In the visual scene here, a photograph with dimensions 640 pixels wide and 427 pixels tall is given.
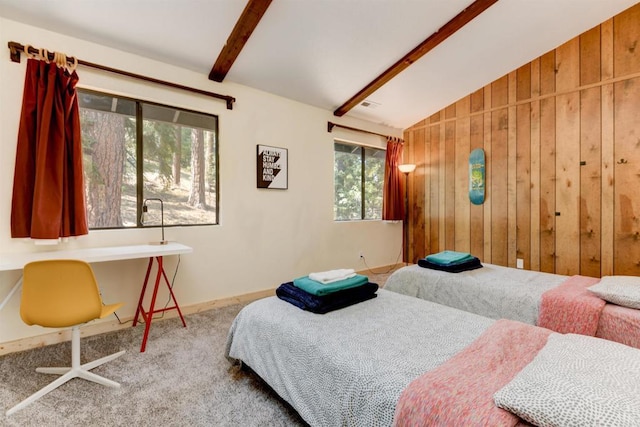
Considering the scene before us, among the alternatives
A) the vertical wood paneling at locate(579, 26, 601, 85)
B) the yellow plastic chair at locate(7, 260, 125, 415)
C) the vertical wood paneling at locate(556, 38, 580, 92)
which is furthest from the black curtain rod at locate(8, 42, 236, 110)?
the vertical wood paneling at locate(579, 26, 601, 85)

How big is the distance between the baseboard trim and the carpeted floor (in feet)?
0.25

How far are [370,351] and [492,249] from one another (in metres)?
3.47

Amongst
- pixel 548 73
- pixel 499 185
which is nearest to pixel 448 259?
pixel 499 185

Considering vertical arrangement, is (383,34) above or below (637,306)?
above

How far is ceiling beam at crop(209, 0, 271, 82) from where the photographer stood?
2.32 meters

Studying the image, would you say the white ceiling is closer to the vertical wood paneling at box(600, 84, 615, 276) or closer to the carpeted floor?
the vertical wood paneling at box(600, 84, 615, 276)

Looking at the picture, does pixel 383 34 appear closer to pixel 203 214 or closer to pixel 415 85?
pixel 415 85

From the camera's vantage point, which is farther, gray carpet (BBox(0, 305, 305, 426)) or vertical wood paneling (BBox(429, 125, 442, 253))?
vertical wood paneling (BBox(429, 125, 442, 253))

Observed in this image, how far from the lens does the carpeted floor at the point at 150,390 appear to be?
1534 mm

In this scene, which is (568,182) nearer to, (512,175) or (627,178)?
(627,178)

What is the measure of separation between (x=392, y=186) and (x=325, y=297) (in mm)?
3312

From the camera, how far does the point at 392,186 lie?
15.5ft

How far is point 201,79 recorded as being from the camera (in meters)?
3.09

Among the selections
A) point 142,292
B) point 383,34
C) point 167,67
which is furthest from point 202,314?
point 383,34
